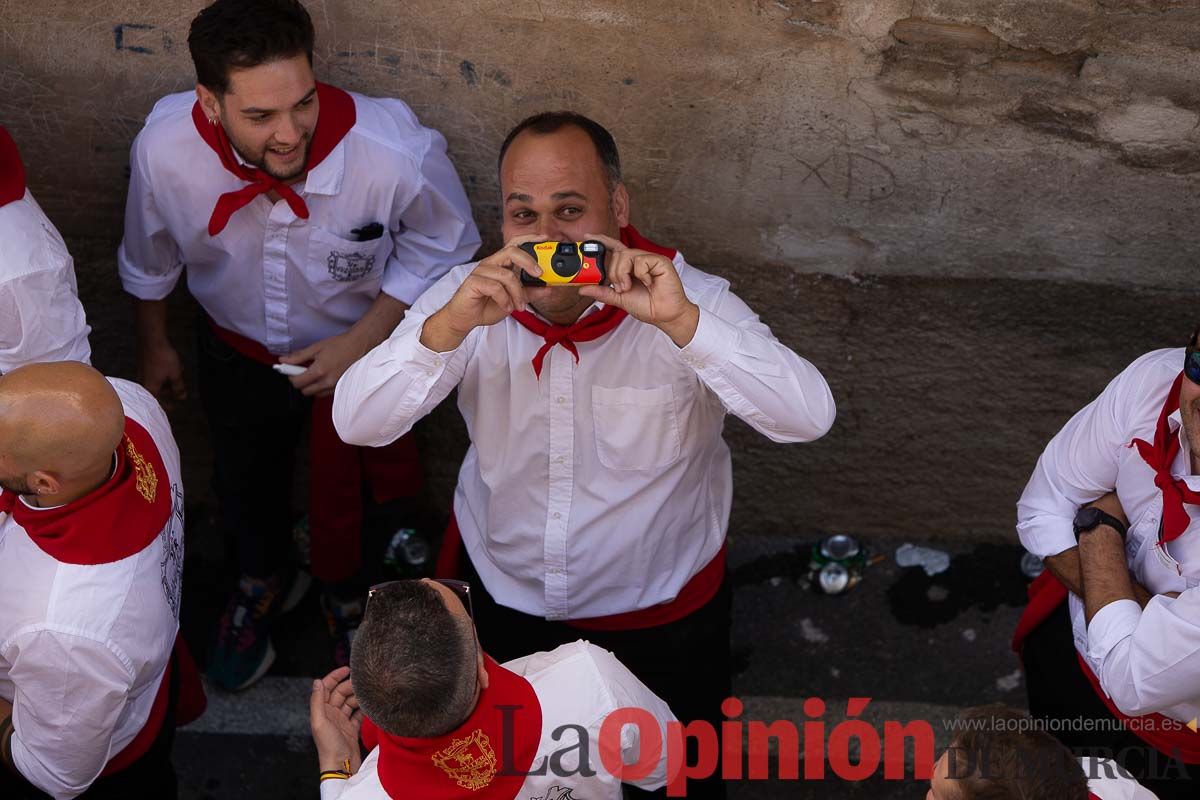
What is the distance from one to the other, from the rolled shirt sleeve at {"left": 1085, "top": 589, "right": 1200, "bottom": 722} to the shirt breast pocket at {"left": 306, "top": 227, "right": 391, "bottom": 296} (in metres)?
2.30

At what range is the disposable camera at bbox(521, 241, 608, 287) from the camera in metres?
2.99

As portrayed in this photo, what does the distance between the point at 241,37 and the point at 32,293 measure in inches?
34.8

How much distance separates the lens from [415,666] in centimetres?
243

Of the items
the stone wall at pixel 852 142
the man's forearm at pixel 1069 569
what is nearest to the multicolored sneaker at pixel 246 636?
the stone wall at pixel 852 142

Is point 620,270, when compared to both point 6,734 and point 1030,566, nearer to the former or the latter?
point 6,734

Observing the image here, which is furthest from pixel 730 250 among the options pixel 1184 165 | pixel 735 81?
pixel 1184 165

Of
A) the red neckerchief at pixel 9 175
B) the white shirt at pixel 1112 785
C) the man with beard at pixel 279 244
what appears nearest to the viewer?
the white shirt at pixel 1112 785

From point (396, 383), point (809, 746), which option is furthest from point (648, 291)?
point (809, 746)

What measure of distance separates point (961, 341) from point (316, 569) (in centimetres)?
238

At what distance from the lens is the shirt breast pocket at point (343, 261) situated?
3.89 metres

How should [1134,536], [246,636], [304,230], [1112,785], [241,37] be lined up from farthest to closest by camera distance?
[246,636]
[304,230]
[241,37]
[1134,536]
[1112,785]

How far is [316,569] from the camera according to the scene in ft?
14.9

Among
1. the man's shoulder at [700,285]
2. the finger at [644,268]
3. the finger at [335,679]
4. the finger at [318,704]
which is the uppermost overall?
the finger at [644,268]

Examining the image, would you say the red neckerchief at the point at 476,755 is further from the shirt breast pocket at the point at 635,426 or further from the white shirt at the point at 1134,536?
the white shirt at the point at 1134,536
